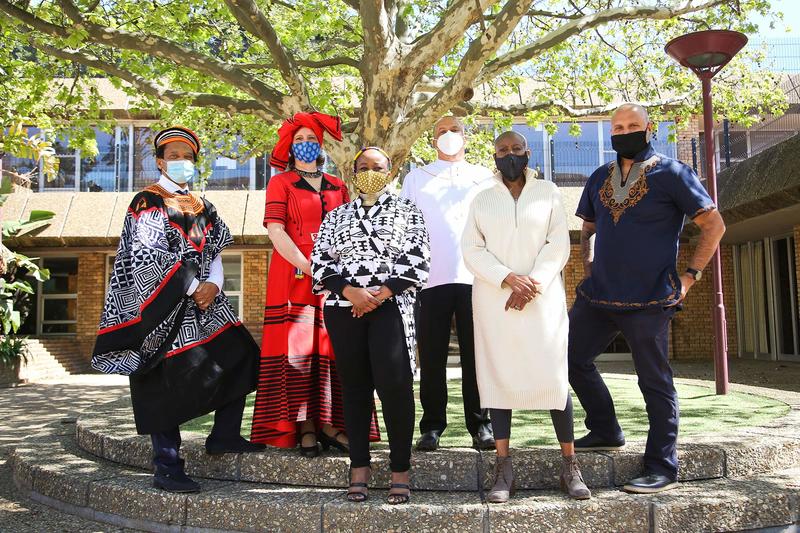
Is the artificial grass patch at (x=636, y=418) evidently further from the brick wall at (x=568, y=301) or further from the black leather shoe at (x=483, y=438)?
the brick wall at (x=568, y=301)

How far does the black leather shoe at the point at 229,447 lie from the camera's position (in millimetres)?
4402

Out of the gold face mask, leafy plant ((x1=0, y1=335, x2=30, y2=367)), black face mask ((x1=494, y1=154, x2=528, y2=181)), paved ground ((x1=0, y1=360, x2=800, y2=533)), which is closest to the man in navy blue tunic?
black face mask ((x1=494, y1=154, x2=528, y2=181))

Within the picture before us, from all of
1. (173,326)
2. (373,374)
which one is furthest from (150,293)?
(373,374)

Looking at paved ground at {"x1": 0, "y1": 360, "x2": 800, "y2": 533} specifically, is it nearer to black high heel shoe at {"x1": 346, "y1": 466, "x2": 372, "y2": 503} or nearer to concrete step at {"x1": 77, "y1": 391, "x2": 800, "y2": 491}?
concrete step at {"x1": 77, "y1": 391, "x2": 800, "y2": 491}

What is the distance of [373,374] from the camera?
151 inches

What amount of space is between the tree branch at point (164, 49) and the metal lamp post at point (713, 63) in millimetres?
4208

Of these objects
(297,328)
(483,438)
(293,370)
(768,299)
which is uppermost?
(768,299)

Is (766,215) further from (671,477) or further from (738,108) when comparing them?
(671,477)

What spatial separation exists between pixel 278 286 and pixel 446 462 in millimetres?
1533

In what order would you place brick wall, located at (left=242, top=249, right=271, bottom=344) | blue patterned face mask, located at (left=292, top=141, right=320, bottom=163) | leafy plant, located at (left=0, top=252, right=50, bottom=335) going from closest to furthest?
blue patterned face mask, located at (left=292, top=141, right=320, bottom=163) < leafy plant, located at (left=0, top=252, right=50, bottom=335) < brick wall, located at (left=242, top=249, right=271, bottom=344)

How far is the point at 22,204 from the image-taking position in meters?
16.2

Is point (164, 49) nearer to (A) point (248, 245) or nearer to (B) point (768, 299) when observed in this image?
(A) point (248, 245)

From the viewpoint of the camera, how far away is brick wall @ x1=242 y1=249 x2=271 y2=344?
16344 mm

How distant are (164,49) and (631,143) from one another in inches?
209
